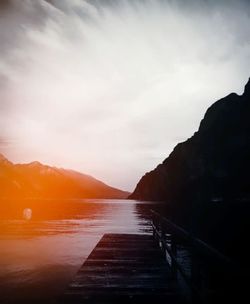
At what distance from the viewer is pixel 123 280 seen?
8.85 metres

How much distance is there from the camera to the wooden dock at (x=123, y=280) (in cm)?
735

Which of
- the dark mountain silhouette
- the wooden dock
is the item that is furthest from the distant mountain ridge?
the wooden dock

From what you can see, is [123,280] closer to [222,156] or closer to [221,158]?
[222,156]

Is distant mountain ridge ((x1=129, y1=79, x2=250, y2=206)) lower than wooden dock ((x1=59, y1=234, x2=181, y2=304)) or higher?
higher

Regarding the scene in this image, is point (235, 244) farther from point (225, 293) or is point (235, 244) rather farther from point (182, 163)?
point (182, 163)

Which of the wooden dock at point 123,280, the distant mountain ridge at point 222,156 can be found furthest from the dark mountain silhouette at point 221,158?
the wooden dock at point 123,280

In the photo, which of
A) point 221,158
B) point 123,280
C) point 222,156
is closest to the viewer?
point 123,280

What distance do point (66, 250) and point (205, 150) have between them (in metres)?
125

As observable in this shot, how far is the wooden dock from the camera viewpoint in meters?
7.35

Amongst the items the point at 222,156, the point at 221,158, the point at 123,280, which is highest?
the point at 222,156

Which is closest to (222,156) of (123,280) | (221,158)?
(221,158)

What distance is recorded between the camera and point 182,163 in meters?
174

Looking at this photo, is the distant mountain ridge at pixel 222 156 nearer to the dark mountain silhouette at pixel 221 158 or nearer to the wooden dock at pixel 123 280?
the dark mountain silhouette at pixel 221 158

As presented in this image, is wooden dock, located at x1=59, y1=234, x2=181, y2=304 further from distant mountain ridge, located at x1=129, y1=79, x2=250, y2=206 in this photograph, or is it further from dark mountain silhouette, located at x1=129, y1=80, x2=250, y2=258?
distant mountain ridge, located at x1=129, y1=79, x2=250, y2=206
